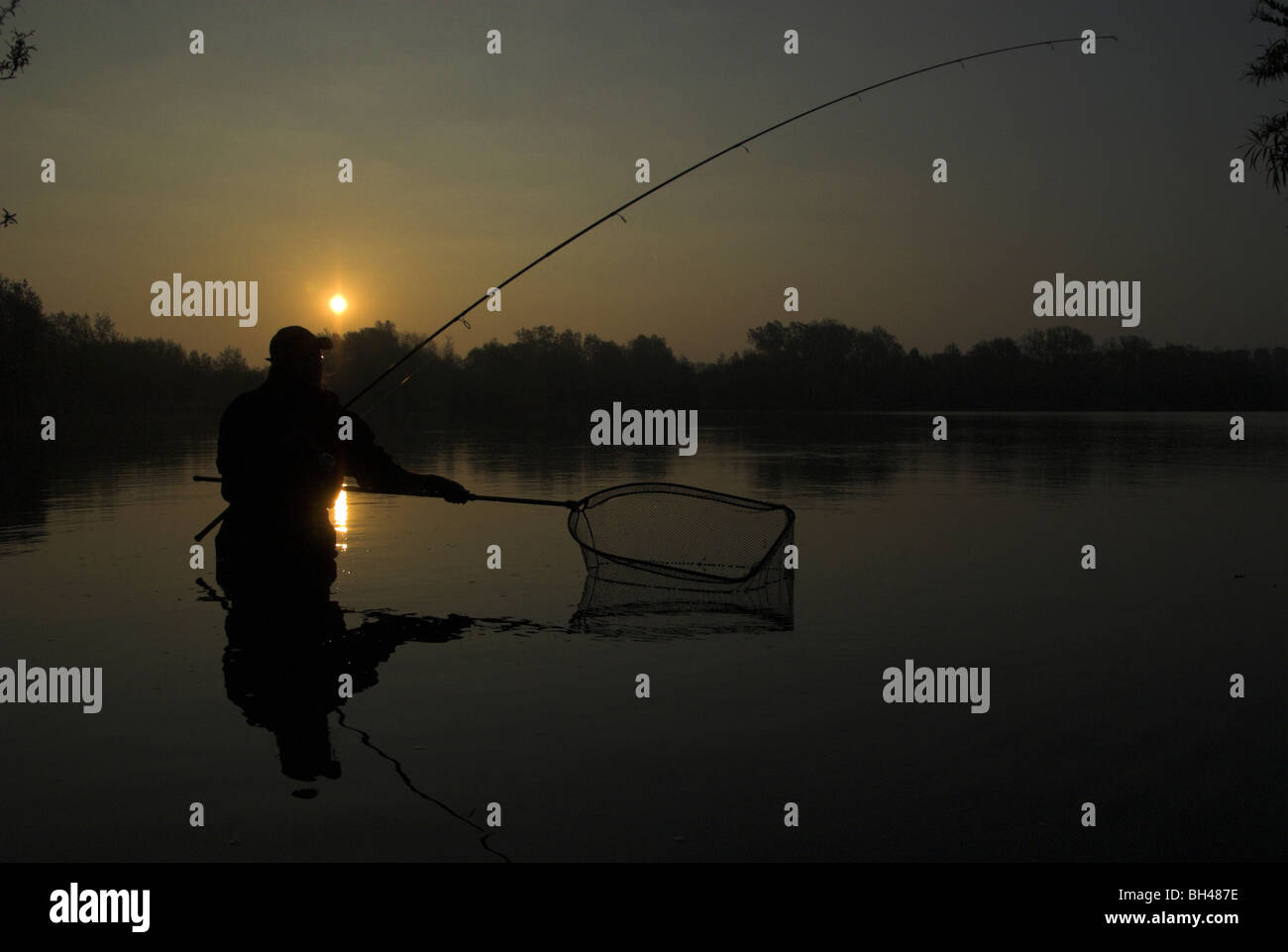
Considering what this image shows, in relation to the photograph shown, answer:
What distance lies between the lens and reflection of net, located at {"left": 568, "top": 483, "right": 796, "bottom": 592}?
1170cm

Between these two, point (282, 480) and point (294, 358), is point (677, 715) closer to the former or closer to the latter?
point (282, 480)

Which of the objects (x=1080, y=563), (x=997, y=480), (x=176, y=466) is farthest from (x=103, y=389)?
(x=1080, y=563)

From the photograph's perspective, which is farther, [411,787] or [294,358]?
[294,358]

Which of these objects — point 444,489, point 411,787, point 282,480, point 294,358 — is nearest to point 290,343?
point 294,358

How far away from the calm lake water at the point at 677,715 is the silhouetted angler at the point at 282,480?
873mm

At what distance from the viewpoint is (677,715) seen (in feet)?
26.1

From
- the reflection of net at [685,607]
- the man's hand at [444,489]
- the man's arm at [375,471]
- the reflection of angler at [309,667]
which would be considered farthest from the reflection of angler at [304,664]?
the reflection of net at [685,607]

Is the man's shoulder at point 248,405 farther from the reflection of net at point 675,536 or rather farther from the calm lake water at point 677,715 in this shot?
the reflection of net at point 675,536

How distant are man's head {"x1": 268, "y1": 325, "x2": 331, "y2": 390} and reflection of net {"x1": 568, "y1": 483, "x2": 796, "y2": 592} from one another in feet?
10.9

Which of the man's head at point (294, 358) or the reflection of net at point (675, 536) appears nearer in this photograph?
the man's head at point (294, 358)

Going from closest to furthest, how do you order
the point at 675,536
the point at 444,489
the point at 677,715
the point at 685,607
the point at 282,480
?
the point at 677,715 → the point at 282,480 → the point at 444,489 → the point at 685,607 → the point at 675,536

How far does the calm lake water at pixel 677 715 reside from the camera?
5.79m

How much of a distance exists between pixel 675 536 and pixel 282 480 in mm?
4471
